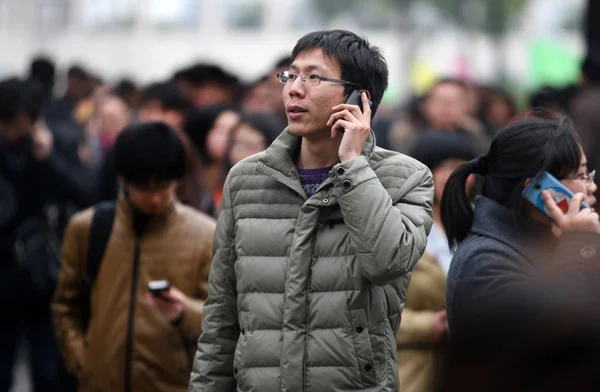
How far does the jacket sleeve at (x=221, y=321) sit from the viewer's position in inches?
169

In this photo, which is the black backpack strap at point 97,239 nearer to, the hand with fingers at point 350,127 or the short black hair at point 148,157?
the short black hair at point 148,157

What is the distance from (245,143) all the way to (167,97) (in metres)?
1.62

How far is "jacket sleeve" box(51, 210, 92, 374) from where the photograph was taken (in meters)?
5.89

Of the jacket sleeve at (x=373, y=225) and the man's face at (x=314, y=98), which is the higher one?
the man's face at (x=314, y=98)

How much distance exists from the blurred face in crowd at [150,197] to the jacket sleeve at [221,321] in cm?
145

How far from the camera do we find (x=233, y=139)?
7.89 m

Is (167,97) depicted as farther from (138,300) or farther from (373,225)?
(373,225)

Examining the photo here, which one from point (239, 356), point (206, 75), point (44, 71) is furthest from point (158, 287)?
point (44, 71)

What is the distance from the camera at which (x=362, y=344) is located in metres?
3.98

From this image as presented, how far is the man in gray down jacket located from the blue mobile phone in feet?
1.17

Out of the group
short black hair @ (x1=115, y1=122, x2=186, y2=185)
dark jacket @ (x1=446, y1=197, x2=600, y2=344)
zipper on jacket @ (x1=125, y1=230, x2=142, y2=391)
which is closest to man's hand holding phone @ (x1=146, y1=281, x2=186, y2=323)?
zipper on jacket @ (x1=125, y1=230, x2=142, y2=391)

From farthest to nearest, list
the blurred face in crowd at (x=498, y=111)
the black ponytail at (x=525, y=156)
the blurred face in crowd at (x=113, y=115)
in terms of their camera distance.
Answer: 1. the blurred face in crowd at (x=498, y=111)
2. the blurred face in crowd at (x=113, y=115)
3. the black ponytail at (x=525, y=156)

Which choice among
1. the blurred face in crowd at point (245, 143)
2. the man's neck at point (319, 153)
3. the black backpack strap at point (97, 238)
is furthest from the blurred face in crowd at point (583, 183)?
the blurred face in crowd at point (245, 143)

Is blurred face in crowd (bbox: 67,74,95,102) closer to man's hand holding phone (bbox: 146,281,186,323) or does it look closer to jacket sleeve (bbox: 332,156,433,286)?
man's hand holding phone (bbox: 146,281,186,323)
